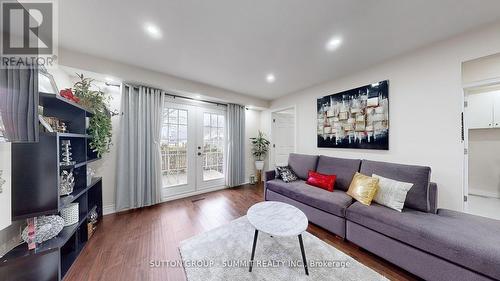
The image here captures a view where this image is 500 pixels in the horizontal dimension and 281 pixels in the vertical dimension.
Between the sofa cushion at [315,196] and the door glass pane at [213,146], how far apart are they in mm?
1614

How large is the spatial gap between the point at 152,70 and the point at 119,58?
456mm

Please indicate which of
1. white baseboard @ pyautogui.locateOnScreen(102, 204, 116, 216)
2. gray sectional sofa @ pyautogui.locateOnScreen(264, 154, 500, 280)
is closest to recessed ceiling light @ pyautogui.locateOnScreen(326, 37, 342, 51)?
gray sectional sofa @ pyautogui.locateOnScreen(264, 154, 500, 280)

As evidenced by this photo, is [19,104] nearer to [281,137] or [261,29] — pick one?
[261,29]

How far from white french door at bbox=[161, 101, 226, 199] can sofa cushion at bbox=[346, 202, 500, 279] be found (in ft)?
9.78

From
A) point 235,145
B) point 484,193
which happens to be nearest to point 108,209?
point 235,145

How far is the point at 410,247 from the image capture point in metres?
1.45

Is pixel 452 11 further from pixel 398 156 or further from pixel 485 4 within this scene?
pixel 398 156

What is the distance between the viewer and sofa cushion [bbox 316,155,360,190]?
2.50 m

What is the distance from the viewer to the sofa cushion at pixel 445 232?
3.77ft

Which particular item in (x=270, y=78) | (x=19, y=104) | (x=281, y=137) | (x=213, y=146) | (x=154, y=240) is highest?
(x=270, y=78)

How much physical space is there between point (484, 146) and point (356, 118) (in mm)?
3097

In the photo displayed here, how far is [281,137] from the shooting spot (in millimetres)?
4684

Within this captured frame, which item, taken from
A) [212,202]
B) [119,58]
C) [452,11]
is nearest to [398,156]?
[452,11]

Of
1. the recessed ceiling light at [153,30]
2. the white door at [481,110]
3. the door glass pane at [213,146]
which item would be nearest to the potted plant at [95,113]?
the recessed ceiling light at [153,30]
